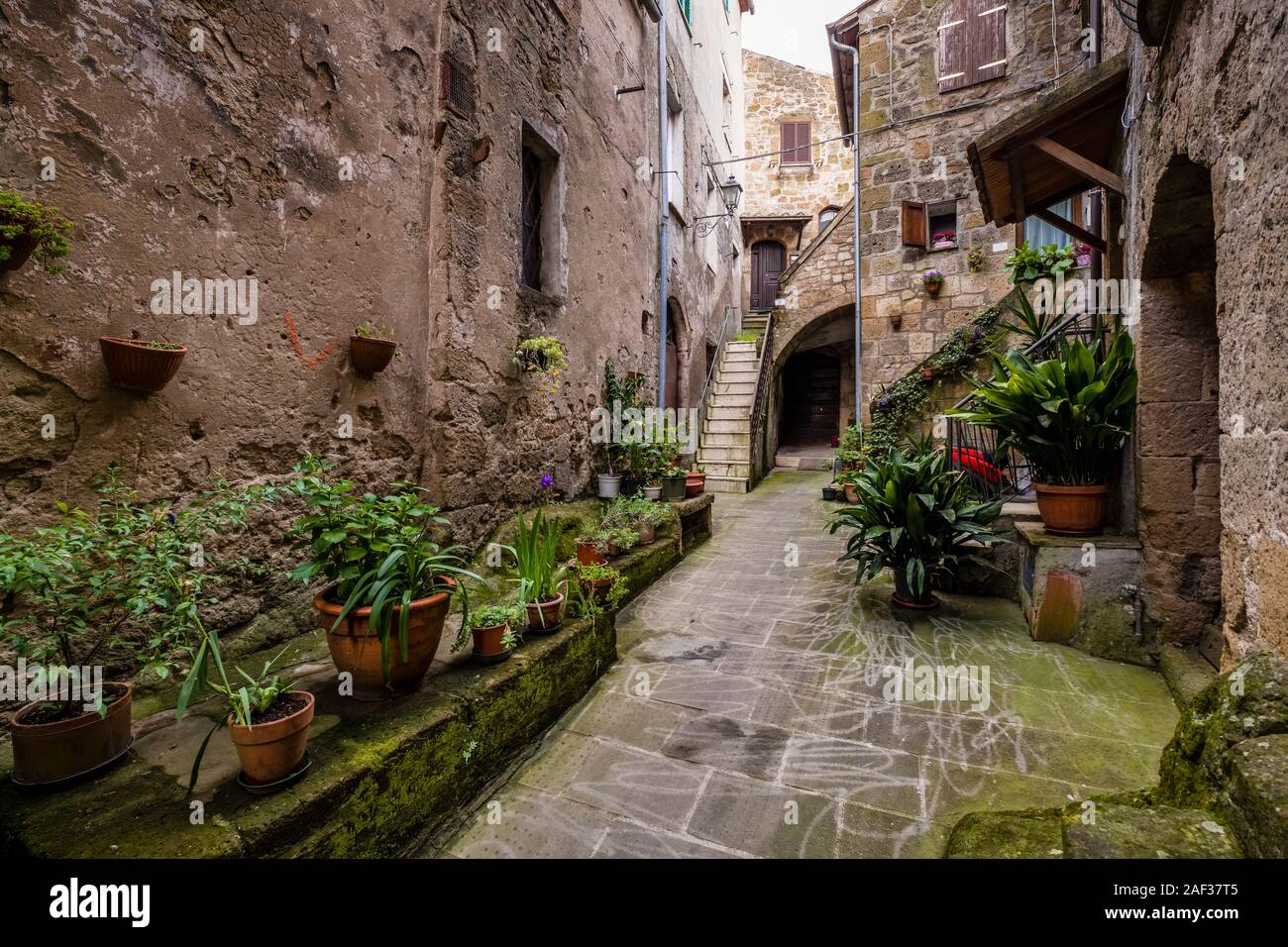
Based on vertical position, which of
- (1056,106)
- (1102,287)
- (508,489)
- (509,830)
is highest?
(1056,106)

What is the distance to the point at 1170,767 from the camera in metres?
1.55

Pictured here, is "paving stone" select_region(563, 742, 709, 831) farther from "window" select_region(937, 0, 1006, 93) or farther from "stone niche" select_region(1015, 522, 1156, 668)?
"window" select_region(937, 0, 1006, 93)

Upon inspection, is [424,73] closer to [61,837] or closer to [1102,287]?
[61,837]

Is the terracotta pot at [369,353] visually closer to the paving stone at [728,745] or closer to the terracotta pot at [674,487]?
the paving stone at [728,745]

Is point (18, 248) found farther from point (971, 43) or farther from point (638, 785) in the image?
point (971, 43)

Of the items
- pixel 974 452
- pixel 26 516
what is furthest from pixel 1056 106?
pixel 26 516

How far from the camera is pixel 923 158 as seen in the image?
29.5ft

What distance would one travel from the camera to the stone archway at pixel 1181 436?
290 cm

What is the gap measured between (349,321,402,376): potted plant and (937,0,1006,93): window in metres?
9.87

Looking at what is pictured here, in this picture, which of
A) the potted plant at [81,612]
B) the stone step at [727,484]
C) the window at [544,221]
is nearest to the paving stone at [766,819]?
the potted plant at [81,612]

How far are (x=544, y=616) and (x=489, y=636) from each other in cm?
41

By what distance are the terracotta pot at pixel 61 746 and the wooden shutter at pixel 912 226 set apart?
33.3ft

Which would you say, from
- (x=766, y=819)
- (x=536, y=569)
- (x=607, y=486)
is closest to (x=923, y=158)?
(x=607, y=486)
